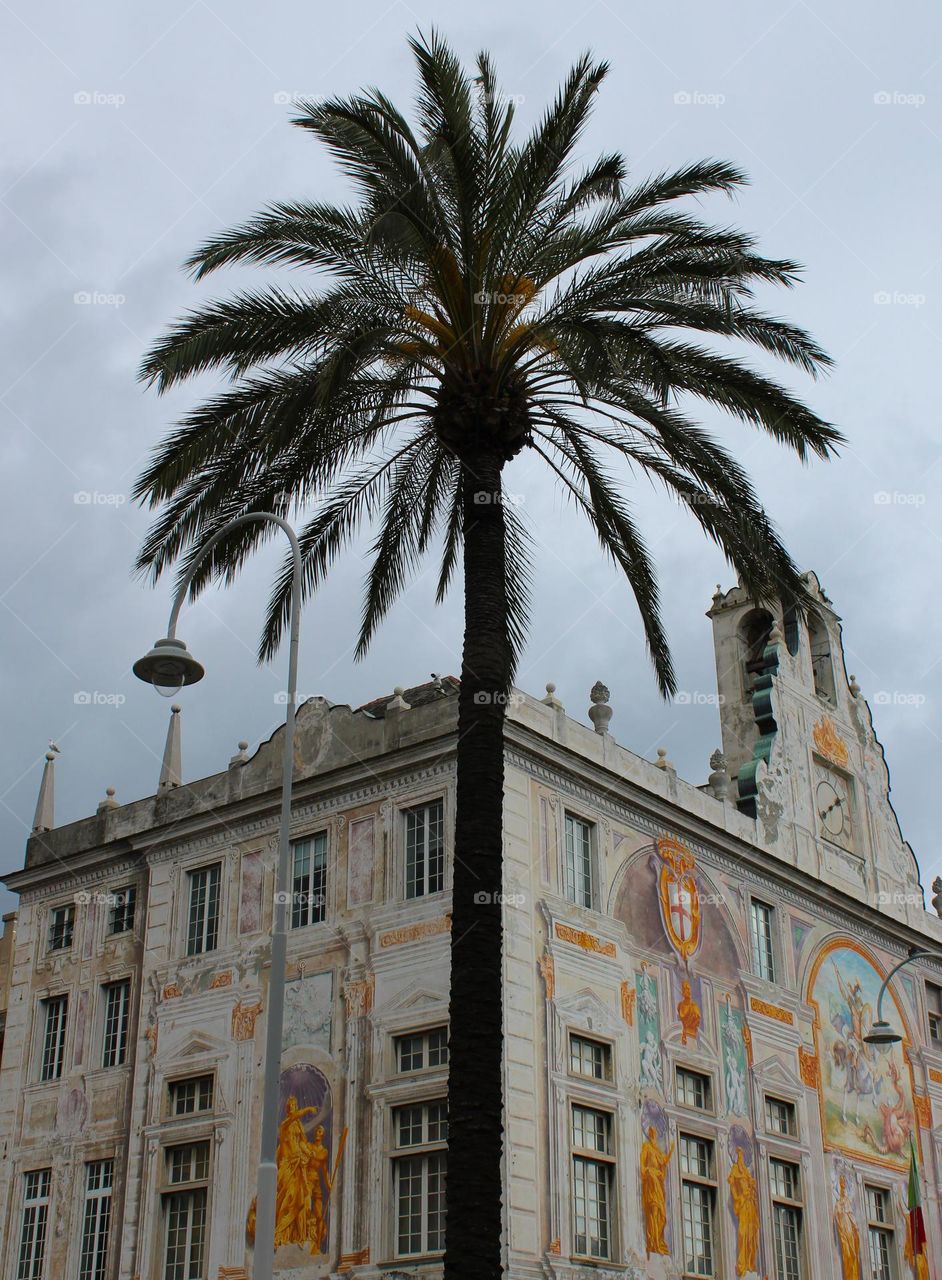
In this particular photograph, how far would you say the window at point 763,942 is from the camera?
34562mm

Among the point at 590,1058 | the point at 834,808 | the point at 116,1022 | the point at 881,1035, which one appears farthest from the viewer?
the point at 834,808

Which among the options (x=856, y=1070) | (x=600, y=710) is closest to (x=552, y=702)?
(x=600, y=710)

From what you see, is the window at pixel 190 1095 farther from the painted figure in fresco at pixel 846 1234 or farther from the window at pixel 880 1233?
the window at pixel 880 1233

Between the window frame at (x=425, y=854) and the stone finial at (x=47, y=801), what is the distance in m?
11.4

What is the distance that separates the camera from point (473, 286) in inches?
797

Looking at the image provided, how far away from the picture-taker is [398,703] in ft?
100

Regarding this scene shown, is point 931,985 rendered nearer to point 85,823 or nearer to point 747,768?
point 747,768

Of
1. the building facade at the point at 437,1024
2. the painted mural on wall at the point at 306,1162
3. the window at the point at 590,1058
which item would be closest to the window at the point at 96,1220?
the building facade at the point at 437,1024

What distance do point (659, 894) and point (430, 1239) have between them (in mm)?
8709

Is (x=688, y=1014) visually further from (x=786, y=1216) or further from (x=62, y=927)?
(x=62, y=927)

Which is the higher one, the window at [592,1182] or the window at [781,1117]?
the window at [781,1117]

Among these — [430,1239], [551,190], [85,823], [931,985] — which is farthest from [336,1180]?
[931,985]

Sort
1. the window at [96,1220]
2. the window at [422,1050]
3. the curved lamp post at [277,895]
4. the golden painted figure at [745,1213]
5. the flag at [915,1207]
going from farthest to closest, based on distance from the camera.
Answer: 1. the flag at [915,1207]
2. the window at [96,1220]
3. the golden painted figure at [745,1213]
4. the window at [422,1050]
5. the curved lamp post at [277,895]

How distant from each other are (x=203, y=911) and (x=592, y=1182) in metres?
9.80
